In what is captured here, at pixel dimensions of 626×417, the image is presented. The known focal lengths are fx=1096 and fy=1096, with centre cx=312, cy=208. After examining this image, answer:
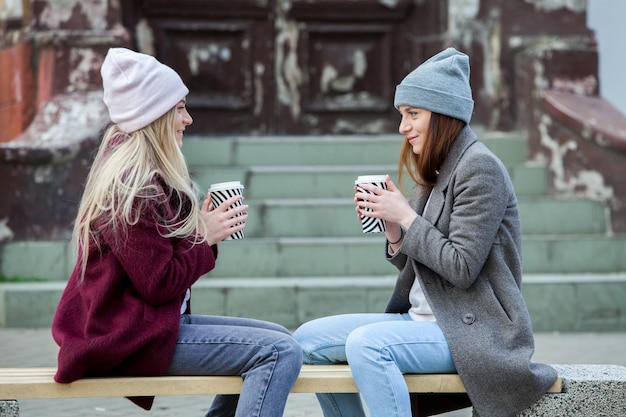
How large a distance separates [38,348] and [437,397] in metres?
3.19

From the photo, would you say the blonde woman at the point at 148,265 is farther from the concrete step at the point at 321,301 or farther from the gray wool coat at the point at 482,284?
the concrete step at the point at 321,301

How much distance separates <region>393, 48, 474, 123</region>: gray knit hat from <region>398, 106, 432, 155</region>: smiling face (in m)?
0.04

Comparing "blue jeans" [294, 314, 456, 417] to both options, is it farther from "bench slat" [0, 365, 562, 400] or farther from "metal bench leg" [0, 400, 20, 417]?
"metal bench leg" [0, 400, 20, 417]

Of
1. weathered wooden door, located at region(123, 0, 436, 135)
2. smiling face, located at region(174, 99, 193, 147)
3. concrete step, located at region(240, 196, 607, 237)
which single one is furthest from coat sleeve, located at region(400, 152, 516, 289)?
weathered wooden door, located at region(123, 0, 436, 135)

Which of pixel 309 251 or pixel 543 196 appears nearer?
pixel 309 251

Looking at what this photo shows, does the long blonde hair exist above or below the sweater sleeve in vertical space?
above

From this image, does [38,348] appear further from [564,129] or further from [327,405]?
[564,129]

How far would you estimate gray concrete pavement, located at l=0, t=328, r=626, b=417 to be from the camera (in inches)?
191

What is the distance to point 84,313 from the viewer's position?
3.29 m

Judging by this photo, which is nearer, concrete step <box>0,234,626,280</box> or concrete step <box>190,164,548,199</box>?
concrete step <box>0,234,626,280</box>

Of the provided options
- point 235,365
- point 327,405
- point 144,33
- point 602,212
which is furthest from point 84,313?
point 144,33

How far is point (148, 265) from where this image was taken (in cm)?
320

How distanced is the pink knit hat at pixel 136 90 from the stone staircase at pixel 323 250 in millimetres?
3375

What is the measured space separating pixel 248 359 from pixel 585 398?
108cm
